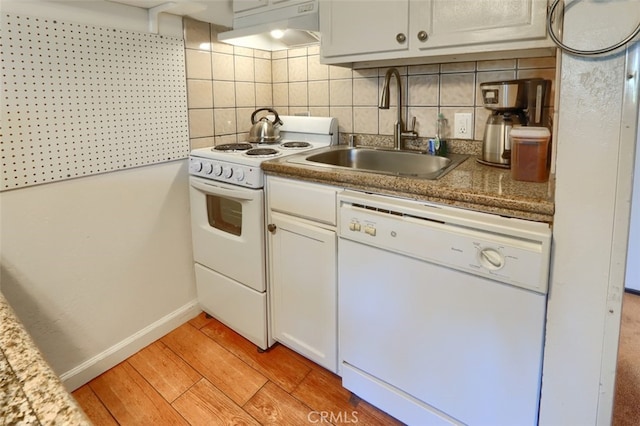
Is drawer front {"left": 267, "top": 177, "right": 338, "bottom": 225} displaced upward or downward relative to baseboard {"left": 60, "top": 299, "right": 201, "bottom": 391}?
upward

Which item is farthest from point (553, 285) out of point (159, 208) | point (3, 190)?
point (3, 190)

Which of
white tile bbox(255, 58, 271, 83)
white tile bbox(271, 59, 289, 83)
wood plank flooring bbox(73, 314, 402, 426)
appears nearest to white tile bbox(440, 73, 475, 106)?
white tile bbox(271, 59, 289, 83)

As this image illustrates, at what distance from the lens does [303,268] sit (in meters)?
1.61

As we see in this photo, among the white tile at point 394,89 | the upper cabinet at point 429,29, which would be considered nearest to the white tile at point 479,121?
the upper cabinet at point 429,29

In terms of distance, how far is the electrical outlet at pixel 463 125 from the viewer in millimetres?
1741

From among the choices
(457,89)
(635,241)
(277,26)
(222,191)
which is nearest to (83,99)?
(222,191)

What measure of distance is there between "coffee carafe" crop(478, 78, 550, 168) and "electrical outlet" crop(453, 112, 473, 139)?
0.22 m

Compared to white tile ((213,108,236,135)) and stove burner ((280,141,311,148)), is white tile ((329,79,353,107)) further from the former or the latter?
white tile ((213,108,236,135))

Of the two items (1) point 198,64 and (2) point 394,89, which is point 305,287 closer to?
(2) point 394,89

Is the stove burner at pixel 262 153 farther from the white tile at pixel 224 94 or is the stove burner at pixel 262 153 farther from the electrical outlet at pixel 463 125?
the electrical outlet at pixel 463 125

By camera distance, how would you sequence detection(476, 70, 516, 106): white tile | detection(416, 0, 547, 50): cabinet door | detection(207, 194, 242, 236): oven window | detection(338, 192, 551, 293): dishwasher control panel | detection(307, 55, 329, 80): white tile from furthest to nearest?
detection(307, 55, 329, 80): white tile → detection(207, 194, 242, 236): oven window → detection(476, 70, 516, 106): white tile → detection(416, 0, 547, 50): cabinet door → detection(338, 192, 551, 293): dishwasher control panel

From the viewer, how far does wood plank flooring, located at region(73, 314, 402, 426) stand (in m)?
1.50

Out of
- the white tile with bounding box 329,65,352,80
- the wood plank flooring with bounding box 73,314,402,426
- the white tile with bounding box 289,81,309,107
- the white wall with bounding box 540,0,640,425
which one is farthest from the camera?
the white tile with bounding box 289,81,309,107

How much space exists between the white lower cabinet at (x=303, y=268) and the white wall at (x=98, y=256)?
1.98 ft
